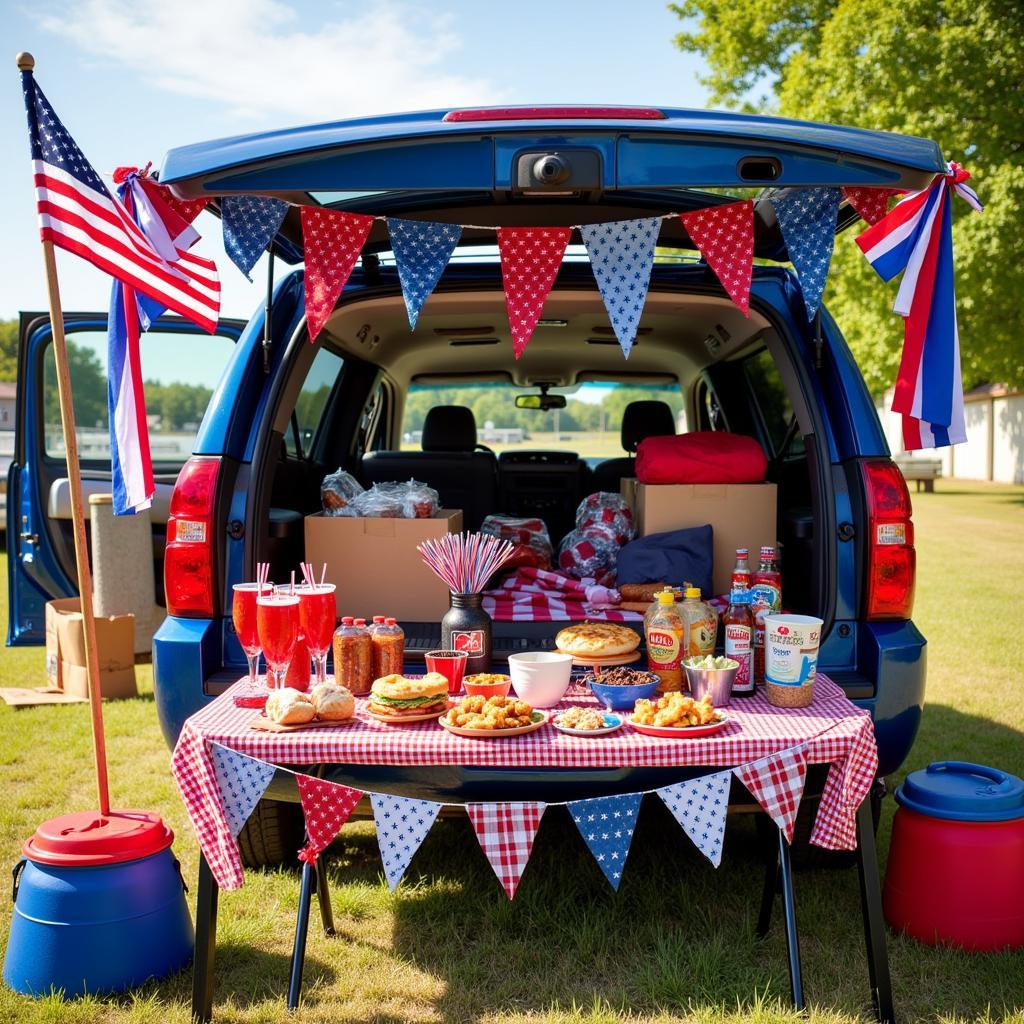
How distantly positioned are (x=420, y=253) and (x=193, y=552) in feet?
3.66

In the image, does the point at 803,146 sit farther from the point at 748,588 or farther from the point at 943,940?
the point at 943,940

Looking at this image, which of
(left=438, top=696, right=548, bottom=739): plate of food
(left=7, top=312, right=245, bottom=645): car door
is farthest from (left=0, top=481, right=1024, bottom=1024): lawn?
(left=7, top=312, right=245, bottom=645): car door

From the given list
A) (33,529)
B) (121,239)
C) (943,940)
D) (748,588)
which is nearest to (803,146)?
(748,588)

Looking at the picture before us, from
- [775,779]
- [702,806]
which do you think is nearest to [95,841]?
[702,806]

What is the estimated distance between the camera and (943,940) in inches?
117

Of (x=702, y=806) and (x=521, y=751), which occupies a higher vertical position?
(x=521, y=751)

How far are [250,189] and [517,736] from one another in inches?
58.7

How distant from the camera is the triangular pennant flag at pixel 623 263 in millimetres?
3102

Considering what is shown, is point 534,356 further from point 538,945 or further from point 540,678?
point 538,945

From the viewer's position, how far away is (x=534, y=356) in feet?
18.2

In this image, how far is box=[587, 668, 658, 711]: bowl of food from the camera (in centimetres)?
271

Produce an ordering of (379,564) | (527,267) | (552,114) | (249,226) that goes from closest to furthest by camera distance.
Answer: (552,114) → (249,226) → (527,267) → (379,564)

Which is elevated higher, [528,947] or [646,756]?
[646,756]

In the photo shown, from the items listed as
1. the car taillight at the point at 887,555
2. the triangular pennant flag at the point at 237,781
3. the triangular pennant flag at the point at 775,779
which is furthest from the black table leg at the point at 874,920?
the triangular pennant flag at the point at 237,781
